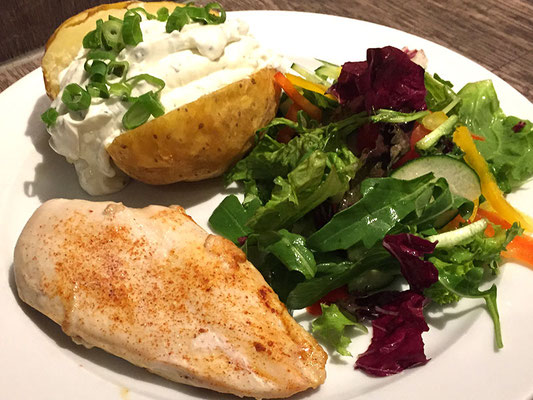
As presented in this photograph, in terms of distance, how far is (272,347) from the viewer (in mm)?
1400

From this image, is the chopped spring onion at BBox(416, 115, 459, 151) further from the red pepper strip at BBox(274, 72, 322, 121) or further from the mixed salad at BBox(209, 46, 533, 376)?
the red pepper strip at BBox(274, 72, 322, 121)

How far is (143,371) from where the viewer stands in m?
1.49

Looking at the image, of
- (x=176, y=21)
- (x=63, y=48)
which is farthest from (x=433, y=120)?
(x=63, y=48)

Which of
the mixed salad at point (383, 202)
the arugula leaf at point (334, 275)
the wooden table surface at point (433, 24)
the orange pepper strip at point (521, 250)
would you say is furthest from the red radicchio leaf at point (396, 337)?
the wooden table surface at point (433, 24)

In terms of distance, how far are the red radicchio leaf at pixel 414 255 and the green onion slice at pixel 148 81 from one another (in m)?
0.89

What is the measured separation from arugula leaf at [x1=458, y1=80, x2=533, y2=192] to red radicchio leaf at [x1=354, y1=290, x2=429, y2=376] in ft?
2.11

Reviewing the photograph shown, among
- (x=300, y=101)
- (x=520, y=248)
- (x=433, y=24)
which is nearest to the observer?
(x=520, y=248)

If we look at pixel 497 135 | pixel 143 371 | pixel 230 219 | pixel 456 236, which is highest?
pixel 497 135

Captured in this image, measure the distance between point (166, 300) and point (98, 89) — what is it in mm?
787

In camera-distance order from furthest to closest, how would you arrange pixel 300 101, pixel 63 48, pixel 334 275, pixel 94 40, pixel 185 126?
pixel 300 101
pixel 63 48
pixel 94 40
pixel 185 126
pixel 334 275

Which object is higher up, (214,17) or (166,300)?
(214,17)

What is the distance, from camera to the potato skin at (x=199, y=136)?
1.83 m

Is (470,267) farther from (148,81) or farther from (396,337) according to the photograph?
(148,81)

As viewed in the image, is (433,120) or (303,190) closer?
(303,190)
